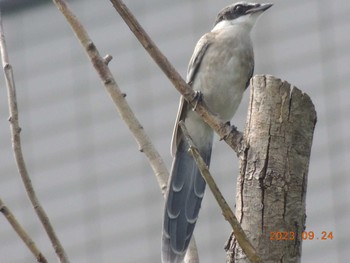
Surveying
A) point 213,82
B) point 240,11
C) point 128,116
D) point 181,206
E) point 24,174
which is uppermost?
point 240,11

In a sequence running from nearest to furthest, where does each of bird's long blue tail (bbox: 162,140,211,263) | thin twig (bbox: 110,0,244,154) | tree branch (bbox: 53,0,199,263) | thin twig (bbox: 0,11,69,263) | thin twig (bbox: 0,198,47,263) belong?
thin twig (bbox: 0,198,47,263) < thin twig (bbox: 0,11,69,263) < thin twig (bbox: 110,0,244,154) < tree branch (bbox: 53,0,199,263) < bird's long blue tail (bbox: 162,140,211,263)

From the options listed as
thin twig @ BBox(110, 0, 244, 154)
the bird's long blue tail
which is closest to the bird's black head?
the bird's long blue tail

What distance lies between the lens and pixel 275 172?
11.4ft

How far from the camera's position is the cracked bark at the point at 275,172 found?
3.40 m

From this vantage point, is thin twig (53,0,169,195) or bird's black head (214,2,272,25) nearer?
thin twig (53,0,169,195)

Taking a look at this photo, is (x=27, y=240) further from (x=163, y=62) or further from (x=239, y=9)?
(x=239, y=9)

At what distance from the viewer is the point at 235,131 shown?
3768mm

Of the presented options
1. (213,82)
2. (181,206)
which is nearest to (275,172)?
(181,206)

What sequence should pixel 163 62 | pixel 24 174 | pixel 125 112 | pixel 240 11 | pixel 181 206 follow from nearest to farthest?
1. pixel 24 174
2. pixel 163 62
3. pixel 125 112
4. pixel 181 206
5. pixel 240 11

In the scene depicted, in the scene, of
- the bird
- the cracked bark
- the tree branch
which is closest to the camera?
the cracked bark

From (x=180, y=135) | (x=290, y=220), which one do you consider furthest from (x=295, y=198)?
(x=180, y=135)

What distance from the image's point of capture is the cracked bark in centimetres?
340

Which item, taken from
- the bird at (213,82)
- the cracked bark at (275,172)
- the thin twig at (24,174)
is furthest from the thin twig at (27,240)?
the bird at (213,82)

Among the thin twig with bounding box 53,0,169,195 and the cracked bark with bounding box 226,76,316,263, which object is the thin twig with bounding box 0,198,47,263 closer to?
the cracked bark with bounding box 226,76,316,263
